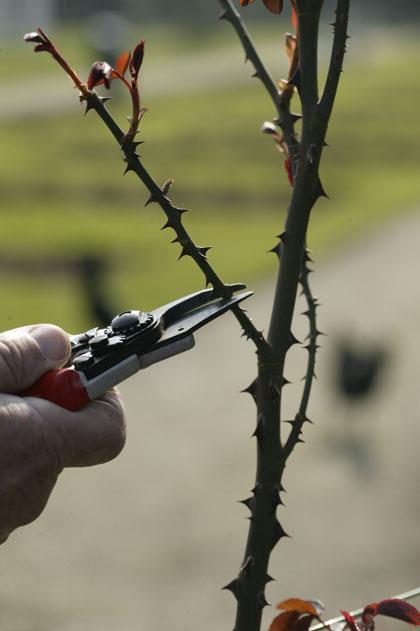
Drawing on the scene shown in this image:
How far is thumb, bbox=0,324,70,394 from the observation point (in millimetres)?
1152

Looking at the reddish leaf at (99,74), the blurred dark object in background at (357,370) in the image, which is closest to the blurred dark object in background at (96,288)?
the blurred dark object in background at (357,370)

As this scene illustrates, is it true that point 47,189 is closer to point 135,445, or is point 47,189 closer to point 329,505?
point 135,445

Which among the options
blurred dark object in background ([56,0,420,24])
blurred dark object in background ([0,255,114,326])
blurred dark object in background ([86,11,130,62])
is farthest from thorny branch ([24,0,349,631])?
blurred dark object in background ([56,0,420,24])

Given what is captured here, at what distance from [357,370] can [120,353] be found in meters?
4.35

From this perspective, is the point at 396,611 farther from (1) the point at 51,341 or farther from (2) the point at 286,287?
(1) the point at 51,341

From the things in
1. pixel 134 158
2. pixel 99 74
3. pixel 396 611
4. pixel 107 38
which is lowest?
pixel 396 611

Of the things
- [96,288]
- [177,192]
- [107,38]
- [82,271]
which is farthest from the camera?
[107,38]

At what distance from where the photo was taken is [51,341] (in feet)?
3.89

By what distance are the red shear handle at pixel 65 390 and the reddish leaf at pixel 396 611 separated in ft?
1.22

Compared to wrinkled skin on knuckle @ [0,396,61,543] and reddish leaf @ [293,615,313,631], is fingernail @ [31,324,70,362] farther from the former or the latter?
reddish leaf @ [293,615,313,631]

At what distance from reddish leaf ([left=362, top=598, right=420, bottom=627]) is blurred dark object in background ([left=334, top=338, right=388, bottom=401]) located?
427 cm

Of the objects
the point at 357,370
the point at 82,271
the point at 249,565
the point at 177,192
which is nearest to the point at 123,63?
the point at 249,565

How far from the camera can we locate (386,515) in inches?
169

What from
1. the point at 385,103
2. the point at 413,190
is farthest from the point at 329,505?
the point at 385,103
